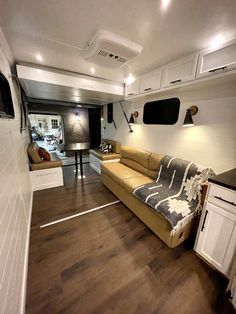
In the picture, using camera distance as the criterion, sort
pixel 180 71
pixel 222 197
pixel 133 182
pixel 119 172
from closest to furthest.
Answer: pixel 222 197, pixel 180 71, pixel 133 182, pixel 119 172

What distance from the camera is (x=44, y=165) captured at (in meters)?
2.99

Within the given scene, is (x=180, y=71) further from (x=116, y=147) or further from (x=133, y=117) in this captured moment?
(x=116, y=147)

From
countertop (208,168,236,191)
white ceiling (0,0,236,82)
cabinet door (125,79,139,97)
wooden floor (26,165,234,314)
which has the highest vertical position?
white ceiling (0,0,236,82)

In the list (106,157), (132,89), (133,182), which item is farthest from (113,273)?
(132,89)

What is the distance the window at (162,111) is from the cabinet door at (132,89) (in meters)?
0.37

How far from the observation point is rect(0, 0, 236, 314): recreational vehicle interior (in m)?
1.13

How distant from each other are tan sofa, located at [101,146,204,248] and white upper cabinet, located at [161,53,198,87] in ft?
4.12

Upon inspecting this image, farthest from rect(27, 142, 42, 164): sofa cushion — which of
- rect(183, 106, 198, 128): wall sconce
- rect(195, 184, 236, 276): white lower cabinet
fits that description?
Result: rect(195, 184, 236, 276): white lower cabinet

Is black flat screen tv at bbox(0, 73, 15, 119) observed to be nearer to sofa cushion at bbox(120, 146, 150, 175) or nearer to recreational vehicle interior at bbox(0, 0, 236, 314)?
recreational vehicle interior at bbox(0, 0, 236, 314)

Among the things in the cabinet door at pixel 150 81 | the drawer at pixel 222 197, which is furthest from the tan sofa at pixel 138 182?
the cabinet door at pixel 150 81

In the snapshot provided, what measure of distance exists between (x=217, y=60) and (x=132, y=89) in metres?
1.61

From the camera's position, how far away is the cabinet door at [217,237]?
1.26 metres

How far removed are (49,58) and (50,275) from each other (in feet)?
8.99

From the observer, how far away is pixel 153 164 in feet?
8.41
